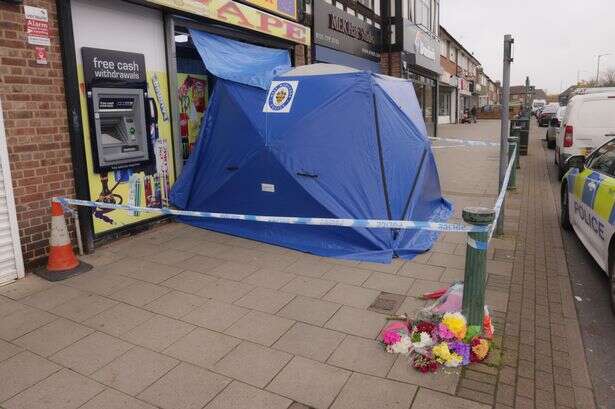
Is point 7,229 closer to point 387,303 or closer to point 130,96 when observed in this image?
point 130,96

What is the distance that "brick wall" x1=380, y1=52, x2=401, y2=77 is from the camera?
1516 cm

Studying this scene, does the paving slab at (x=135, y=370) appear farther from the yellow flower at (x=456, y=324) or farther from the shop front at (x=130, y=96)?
the shop front at (x=130, y=96)

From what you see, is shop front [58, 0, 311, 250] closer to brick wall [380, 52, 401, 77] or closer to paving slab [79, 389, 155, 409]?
paving slab [79, 389, 155, 409]

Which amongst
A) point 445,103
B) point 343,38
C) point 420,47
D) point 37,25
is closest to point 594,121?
point 343,38

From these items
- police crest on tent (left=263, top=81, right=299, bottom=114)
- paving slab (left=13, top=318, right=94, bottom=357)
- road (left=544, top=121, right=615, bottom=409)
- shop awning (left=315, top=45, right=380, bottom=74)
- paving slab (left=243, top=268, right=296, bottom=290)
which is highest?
shop awning (left=315, top=45, right=380, bottom=74)

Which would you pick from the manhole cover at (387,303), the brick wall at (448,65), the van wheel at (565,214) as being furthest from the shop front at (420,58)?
the manhole cover at (387,303)

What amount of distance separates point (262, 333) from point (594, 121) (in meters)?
9.23

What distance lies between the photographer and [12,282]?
477 cm

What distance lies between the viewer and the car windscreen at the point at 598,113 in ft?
31.7

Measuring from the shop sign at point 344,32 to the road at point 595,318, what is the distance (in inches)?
289

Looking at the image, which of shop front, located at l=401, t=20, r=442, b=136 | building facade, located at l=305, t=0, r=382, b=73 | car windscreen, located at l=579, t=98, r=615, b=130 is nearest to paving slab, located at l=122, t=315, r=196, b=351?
building facade, located at l=305, t=0, r=382, b=73

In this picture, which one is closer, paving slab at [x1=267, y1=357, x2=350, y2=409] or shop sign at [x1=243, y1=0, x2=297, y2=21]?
paving slab at [x1=267, y1=357, x2=350, y2=409]

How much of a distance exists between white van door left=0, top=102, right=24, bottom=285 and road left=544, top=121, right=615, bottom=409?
5.19 metres

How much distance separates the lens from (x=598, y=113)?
980 cm
